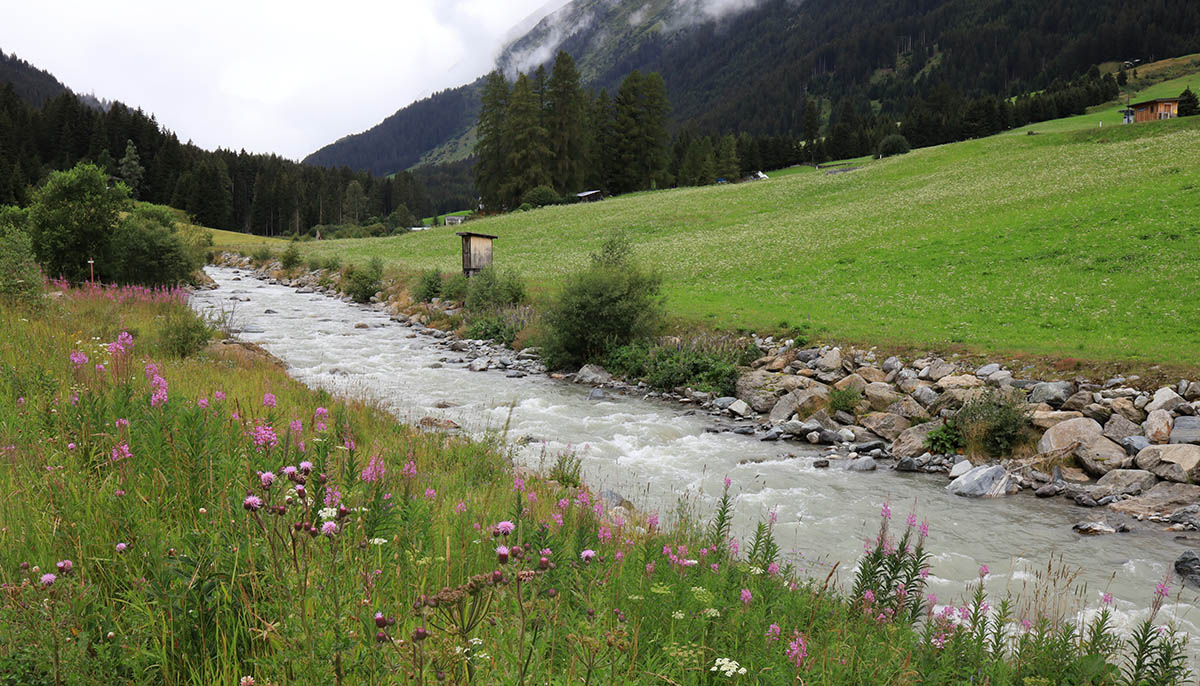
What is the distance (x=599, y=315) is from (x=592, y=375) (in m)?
1.87

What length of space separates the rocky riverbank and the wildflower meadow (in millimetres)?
6239

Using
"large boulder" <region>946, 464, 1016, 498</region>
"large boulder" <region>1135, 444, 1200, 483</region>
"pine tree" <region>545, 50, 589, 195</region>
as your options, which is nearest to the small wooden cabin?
"pine tree" <region>545, 50, 589, 195</region>

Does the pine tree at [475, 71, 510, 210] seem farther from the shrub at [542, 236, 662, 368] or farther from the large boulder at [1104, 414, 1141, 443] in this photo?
the large boulder at [1104, 414, 1141, 443]

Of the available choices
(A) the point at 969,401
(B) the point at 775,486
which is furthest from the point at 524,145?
(B) the point at 775,486

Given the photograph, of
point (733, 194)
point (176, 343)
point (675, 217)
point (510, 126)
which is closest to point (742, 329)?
point (176, 343)

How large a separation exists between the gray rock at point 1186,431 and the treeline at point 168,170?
11541 centimetres

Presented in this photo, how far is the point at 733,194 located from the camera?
59906 millimetres

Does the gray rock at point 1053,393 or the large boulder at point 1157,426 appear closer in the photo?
the large boulder at point 1157,426

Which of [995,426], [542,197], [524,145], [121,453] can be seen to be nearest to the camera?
[121,453]

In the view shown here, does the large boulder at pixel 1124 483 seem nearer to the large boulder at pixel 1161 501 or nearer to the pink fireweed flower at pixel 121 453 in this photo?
the large boulder at pixel 1161 501

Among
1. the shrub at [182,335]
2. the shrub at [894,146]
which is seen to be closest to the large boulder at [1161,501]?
the shrub at [182,335]

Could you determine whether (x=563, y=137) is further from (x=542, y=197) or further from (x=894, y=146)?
(x=894, y=146)

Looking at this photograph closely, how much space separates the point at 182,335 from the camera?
1192 cm

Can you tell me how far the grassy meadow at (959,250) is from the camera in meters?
16.8
